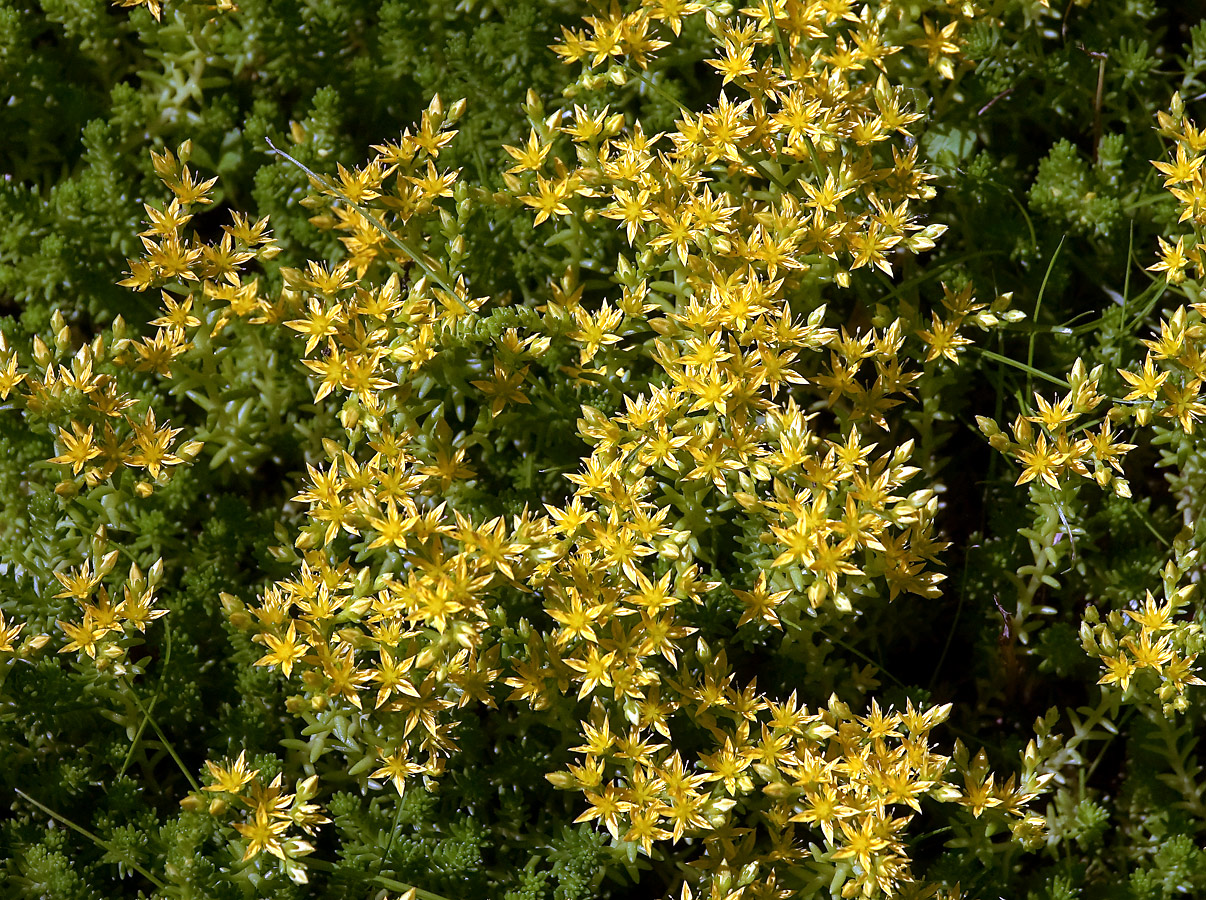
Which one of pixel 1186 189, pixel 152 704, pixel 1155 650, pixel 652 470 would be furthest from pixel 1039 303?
pixel 152 704

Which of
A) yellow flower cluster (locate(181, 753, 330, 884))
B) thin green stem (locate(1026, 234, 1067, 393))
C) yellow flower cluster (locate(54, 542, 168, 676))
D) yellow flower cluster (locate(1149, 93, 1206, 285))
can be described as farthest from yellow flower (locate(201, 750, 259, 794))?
yellow flower cluster (locate(1149, 93, 1206, 285))

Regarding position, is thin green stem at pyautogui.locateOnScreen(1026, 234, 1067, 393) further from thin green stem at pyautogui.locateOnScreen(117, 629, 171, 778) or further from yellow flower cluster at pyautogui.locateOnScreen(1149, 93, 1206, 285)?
thin green stem at pyautogui.locateOnScreen(117, 629, 171, 778)

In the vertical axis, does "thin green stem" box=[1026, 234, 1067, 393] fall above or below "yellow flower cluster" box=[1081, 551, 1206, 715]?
above

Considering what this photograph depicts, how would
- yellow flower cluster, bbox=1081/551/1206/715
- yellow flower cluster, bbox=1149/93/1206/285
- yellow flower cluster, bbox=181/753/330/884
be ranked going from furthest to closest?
1. yellow flower cluster, bbox=1149/93/1206/285
2. yellow flower cluster, bbox=1081/551/1206/715
3. yellow flower cluster, bbox=181/753/330/884

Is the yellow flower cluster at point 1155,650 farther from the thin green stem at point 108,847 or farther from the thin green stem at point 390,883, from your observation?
the thin green stem at point 108,847

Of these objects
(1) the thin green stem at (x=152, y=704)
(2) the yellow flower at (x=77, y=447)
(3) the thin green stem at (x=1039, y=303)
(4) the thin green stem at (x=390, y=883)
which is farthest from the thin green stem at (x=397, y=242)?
(3) the thin green stem at (x=1039, y=303)

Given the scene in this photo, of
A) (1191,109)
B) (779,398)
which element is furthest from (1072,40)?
(779,398)

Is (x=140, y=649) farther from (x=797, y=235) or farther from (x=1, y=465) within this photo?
(x=797, y=235)
